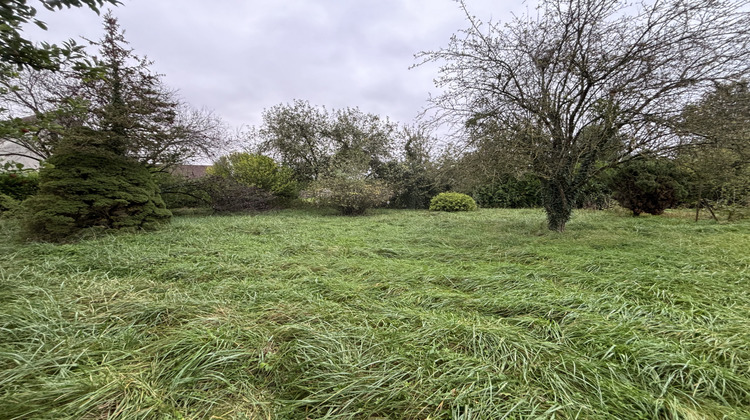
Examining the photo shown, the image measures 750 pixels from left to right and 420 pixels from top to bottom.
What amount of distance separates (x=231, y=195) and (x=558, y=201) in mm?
10943

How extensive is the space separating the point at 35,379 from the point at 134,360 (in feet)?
1.23

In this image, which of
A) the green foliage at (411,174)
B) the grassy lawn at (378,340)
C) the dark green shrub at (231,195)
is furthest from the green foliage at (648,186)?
Answer: the dark green shrub at (231,195)

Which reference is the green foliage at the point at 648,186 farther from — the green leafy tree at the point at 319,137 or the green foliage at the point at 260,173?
the green foliage at the point at 260,173

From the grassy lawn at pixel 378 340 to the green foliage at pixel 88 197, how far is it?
1894mm

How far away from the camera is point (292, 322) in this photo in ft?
6.39

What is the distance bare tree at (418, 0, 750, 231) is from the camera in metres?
4.02

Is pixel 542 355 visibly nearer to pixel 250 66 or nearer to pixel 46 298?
pixel 46 298

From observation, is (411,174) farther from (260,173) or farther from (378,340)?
(378,340)

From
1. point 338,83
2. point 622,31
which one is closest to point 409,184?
point 338,83

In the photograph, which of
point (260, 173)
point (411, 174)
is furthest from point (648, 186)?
point (260, 173)

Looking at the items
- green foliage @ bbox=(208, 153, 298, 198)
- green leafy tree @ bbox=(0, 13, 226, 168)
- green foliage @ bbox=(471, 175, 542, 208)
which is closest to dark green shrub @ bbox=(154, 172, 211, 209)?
green foliage @ bbox=(208, 153, 298, 198)

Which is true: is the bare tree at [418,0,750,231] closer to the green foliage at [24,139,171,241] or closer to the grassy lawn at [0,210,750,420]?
the grassy lawn at [0,210,750,420]

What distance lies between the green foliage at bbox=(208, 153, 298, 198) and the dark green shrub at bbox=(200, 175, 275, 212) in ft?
1.30

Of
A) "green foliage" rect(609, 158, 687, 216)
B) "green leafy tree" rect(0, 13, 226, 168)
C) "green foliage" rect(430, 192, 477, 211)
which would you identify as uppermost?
"green leafy tree" rect(0, 13, 226, 168)
